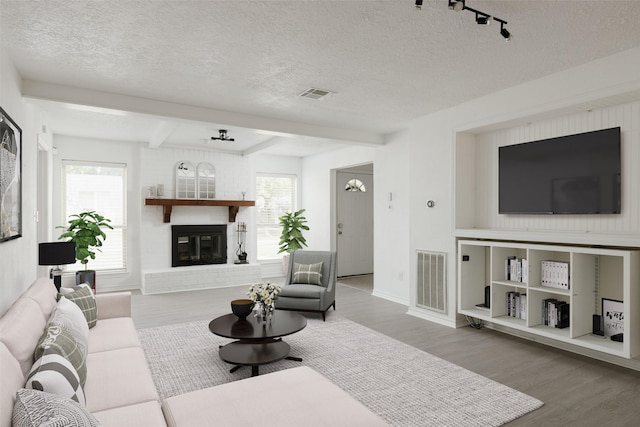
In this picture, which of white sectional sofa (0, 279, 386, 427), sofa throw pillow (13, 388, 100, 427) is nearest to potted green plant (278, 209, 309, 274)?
white sectional sofa (0, 279, 386, 427)

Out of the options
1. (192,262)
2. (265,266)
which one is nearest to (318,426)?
(192,262)

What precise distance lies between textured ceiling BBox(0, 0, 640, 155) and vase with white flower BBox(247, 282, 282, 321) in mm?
1991

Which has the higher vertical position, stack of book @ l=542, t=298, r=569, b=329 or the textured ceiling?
the textured ceiling

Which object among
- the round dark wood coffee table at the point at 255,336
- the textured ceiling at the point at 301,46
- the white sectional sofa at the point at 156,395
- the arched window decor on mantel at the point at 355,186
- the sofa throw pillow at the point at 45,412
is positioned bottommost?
the round dark wood coffee table at the point at 255,336

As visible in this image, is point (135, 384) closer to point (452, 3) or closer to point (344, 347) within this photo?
point (344, 347)

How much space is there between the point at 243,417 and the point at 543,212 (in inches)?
140

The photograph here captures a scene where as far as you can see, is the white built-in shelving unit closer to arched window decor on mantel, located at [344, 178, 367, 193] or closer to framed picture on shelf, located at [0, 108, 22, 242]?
arched window decor on mantel, located at [344, 178, 367, 193]

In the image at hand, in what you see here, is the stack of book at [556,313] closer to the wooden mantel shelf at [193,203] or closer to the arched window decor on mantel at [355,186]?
the arched window decor on mantel at [355,186]

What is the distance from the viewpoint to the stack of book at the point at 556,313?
12.3 feet

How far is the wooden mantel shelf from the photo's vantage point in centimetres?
679

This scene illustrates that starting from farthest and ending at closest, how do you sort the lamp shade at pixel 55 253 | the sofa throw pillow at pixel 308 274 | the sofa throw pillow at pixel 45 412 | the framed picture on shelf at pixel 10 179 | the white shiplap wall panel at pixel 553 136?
the sofa throw pillow at pixel 308 274, the lamp shade at pixel 55 253, the white shiplap wall panel at pixel 553 136, the framed picture on shelf at pixel 10 179, the sofa throw pillow at pixel 45 412

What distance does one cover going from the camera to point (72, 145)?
642 centimetres

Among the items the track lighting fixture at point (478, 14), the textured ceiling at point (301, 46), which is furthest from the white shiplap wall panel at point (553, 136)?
the track lighting fixture at point (478, 14)

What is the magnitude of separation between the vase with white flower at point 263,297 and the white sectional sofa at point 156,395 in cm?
126
